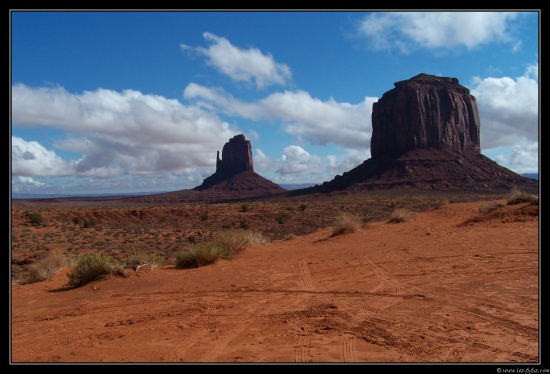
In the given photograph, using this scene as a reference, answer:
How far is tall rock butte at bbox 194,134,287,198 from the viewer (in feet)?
466

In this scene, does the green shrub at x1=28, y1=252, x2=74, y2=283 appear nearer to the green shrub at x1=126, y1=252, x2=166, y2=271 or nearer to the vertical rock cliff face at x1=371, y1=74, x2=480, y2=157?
the green shrub at x1=126, y1=252, x2=166, y2=271

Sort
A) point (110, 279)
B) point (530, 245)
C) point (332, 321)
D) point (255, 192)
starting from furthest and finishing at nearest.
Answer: point (255, 192), point (530, 245), point (110, 279), point (332, 321)

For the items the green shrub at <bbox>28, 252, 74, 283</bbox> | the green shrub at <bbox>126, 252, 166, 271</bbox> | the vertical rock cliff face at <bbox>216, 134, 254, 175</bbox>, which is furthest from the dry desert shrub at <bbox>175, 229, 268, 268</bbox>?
the vertical rock cliff face at <bbox>216, 134, 254, 175</bbox>

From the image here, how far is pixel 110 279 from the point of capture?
10.3 m

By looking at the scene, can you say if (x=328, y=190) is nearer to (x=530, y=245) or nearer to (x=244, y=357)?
(x=530, y=245)

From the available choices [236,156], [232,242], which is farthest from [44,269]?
[236,156]

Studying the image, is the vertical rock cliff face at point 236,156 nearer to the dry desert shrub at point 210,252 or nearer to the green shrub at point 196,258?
the dry desert shrub at point 210,252

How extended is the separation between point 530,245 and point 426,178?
81402 mm

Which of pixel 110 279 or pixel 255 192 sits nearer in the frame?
pixel 110 279

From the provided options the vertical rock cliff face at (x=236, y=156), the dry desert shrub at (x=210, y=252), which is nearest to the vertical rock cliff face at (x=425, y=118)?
the vertical rock cliff face at (x=236, y=156)

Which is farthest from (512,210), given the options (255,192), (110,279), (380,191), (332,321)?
(255,192)

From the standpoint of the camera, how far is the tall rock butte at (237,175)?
142000 mm

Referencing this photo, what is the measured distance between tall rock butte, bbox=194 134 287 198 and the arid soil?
12581 centimetres

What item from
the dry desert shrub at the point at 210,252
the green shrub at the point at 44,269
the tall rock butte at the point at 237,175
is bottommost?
the green shrub at the point at 44,269
